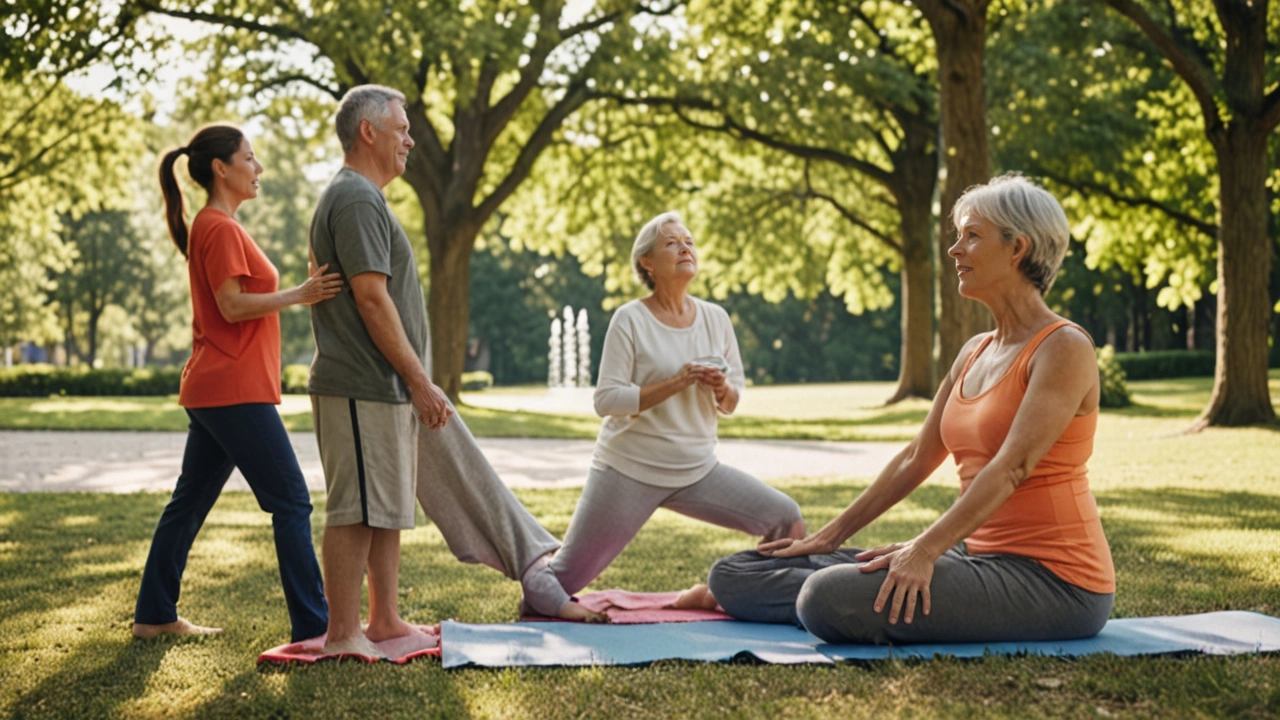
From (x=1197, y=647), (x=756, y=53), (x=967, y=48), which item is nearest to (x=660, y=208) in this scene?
(x=756, y=53)

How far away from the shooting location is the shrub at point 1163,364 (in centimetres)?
3828

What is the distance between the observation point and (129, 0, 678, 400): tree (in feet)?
61.1

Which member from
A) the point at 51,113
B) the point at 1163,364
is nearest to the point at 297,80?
the point at 51,113

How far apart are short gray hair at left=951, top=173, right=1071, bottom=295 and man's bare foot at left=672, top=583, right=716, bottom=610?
207cm

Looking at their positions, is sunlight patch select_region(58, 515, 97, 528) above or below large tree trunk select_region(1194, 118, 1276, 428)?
below

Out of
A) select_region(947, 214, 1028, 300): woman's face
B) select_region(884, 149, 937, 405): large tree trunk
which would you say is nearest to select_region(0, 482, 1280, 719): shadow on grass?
select_region(947, 214, 1028, 300): woman's face

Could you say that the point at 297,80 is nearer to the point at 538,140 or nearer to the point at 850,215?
the point at 538,140

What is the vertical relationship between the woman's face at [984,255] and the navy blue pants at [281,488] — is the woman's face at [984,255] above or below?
above

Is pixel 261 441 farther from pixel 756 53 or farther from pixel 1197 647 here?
pixel 756 53

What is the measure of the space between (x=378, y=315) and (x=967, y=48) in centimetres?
988

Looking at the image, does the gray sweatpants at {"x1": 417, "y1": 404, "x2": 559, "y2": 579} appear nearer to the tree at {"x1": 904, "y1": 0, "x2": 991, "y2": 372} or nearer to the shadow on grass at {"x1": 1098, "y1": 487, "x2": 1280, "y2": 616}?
the shadow on grass at {"x1": 1098, "y1": 487, "x2": 1280, "y2": 616}

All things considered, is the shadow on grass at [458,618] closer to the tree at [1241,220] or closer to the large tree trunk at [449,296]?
the tree at [1241,220]

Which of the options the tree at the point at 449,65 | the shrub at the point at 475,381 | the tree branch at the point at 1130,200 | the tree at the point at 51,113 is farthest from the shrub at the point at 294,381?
the tree branch at the point at 1130,200

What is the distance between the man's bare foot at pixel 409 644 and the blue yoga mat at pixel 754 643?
6 centimetres
